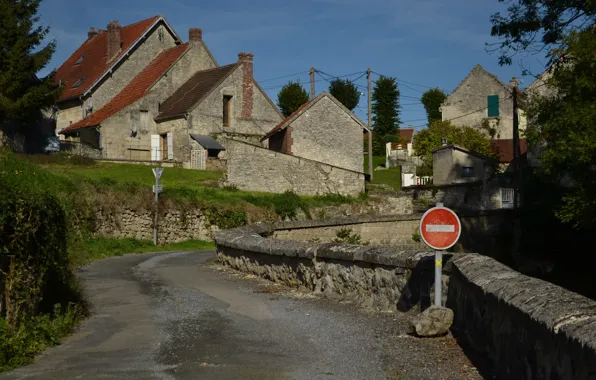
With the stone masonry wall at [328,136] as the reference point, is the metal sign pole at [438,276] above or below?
below

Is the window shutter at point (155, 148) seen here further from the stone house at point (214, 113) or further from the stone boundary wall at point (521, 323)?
the stone boundary wall at point (521, 323)

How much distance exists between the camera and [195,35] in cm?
4866

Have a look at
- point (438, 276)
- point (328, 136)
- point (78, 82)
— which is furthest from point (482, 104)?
point (438, 276)

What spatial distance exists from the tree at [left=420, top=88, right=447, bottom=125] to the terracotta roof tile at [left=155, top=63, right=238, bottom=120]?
3714 centimetres

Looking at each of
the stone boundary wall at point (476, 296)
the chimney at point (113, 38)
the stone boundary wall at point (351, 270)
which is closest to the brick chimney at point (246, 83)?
the chimney at point (113, 38)

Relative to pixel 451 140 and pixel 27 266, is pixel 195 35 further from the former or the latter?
pixel 27 266

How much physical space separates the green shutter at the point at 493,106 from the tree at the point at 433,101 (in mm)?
21261

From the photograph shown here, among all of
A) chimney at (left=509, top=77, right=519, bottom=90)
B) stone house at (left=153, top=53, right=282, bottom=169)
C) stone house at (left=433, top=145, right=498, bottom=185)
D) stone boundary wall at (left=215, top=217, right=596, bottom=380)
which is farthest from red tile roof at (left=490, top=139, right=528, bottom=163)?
stone boundary wall at (left=215, top=217, right=596, bottom=380)

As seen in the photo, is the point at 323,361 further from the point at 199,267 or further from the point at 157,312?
the point at 199,267

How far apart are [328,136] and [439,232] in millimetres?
35301

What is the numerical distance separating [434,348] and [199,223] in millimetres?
23607

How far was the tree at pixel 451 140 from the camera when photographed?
2026 inches

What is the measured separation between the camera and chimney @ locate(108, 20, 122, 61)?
5084cm

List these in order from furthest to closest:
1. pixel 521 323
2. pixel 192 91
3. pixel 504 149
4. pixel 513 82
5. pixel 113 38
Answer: pixel 513 82 → pixel 504 149 → pixel 113 38 → pixel 192 91 → pixel 521 323
